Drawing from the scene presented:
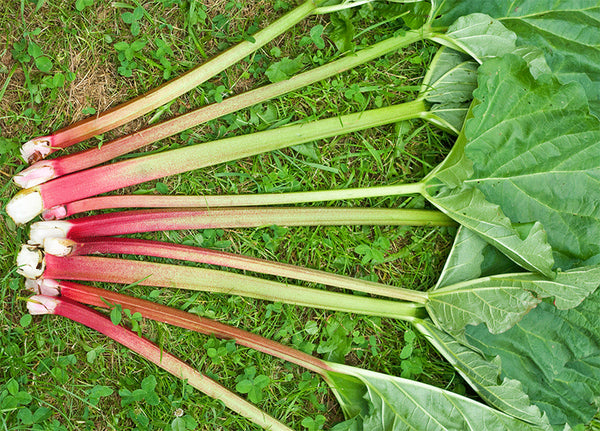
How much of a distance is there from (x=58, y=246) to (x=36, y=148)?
1.78ft

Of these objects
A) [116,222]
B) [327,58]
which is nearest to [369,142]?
[327,58]

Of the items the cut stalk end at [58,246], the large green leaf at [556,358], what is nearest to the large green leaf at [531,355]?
the large green leaf at [556,358]

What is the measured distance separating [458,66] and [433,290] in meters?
1.22

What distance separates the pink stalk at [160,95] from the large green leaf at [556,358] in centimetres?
200

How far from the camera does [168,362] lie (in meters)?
2.70

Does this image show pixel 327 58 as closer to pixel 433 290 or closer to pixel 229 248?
pixel 229 248

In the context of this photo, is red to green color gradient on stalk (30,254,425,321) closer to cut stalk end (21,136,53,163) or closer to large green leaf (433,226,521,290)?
large green leaf (433,226,521,290)

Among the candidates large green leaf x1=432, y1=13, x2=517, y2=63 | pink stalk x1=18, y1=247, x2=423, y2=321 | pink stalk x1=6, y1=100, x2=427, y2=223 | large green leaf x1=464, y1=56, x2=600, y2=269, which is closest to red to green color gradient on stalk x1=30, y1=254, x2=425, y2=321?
pink stalk x1=18, y1=247, x2=423, y2=321

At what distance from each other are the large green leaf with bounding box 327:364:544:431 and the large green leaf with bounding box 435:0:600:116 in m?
1.64

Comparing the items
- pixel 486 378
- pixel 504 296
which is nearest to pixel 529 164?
pixel 504 296

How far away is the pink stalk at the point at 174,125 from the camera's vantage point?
2664 mm

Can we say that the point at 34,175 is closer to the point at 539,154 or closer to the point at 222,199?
the point at 222,199

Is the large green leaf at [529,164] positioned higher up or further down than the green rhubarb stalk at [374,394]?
higher up

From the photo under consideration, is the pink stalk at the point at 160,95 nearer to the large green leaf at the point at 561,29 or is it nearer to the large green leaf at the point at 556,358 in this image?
the large green leaf at the point at 561,29
